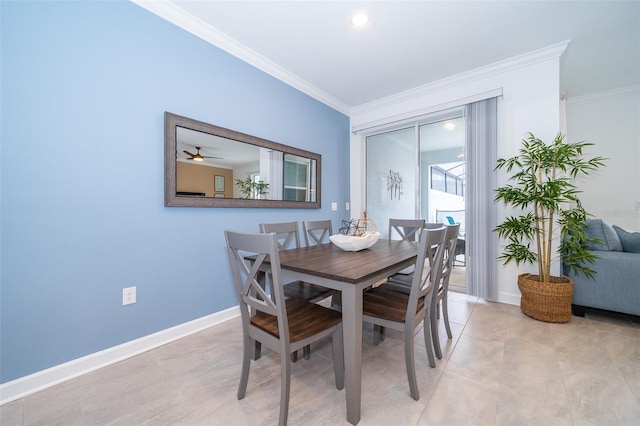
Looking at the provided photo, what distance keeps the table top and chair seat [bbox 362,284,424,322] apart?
234mm

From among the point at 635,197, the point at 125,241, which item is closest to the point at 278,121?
the point at 125,241

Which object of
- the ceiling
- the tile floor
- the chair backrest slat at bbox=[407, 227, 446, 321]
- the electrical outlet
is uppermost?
the ceiling

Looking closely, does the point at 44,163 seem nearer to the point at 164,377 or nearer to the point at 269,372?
the point at 164,377

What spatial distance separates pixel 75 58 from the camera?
1.57 meters

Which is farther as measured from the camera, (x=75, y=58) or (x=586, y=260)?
(x=586, y=260)

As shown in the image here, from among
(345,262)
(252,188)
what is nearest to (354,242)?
(345,262)

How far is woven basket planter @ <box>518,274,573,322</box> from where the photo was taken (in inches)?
86.6

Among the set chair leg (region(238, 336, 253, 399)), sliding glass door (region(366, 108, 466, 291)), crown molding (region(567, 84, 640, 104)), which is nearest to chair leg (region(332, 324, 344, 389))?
chair leg (region(238, 336, 253, 399))

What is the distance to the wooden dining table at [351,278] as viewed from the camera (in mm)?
1156

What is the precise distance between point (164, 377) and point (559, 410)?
217 centimetres

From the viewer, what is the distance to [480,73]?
2.88 m

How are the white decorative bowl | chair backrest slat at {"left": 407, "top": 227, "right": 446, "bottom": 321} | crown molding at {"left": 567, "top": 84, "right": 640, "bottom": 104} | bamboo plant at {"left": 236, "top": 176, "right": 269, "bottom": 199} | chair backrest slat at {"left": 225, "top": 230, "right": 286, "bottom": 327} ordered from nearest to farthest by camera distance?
chair backrest slat at {"left": 225, "top": 230, "right": 286, "bottom": 327}
chair backrest slat at {"left": 407, "top": 227, "right": 446, "bottom": 321}
the white decorative bowl
bamboo plant at {"left": 236, "top": 176, "right": 269, "bottom": 199}
crown molding at {"left": 567, "top": 84, "right": 640, "bottom": 104}

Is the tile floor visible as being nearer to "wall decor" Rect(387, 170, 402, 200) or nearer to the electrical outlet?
the electrical outlet

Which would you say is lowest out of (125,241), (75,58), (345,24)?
(125,241)
